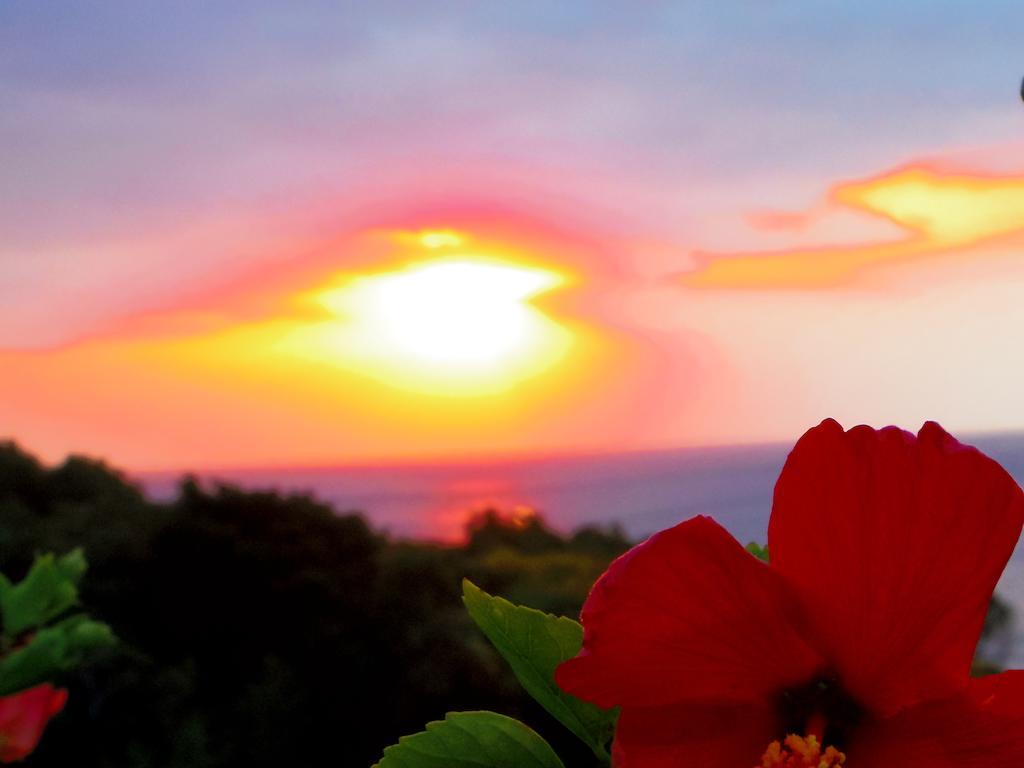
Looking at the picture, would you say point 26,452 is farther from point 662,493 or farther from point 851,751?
point 662,493

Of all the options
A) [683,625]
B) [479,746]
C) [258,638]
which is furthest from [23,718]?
[258,638]

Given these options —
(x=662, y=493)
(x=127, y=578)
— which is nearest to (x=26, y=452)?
(x=127, y=578)

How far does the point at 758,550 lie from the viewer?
601 millimetres

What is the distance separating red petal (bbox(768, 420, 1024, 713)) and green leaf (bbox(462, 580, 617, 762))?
127 millimetres

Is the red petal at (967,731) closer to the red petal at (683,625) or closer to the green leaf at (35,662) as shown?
the red petal at (683,625)

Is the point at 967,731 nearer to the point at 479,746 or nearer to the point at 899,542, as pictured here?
the point at 899,542

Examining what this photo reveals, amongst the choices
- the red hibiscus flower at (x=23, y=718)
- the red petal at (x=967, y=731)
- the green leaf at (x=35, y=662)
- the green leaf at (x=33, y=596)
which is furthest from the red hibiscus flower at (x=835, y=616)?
the green leaf at (x=33, y=596)

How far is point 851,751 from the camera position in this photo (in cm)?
53

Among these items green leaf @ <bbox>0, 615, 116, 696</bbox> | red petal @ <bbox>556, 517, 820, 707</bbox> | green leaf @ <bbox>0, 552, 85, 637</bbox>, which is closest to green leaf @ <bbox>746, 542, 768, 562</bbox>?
red petal @ <bbox>556, 517, 820, 707</bbox>

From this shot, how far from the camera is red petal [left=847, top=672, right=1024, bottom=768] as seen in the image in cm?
49

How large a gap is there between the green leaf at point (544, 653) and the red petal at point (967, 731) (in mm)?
142

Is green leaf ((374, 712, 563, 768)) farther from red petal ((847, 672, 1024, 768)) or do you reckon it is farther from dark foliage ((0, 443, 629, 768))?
dark foliage ((0, 443, 629, 768))

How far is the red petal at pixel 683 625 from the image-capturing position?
497 mm

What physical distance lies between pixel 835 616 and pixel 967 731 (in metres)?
0.07
